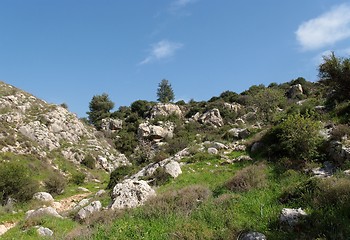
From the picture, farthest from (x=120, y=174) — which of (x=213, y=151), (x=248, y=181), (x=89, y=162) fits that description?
(x=248, y=181)

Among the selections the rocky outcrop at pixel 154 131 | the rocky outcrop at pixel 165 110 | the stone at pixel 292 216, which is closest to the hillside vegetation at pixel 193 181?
the stone at pixel 292 216

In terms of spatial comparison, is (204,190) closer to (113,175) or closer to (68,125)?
(113,175)

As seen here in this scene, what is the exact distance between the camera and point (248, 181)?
13297 mm

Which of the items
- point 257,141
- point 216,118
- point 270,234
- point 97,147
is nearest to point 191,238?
point 270,234

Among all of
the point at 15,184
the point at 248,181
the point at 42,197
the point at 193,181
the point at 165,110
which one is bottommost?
the point at 248,181

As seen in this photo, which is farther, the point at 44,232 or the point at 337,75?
the point at 337,75

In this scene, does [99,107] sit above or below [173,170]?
above

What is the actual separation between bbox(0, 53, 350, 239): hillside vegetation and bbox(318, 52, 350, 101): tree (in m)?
0.08

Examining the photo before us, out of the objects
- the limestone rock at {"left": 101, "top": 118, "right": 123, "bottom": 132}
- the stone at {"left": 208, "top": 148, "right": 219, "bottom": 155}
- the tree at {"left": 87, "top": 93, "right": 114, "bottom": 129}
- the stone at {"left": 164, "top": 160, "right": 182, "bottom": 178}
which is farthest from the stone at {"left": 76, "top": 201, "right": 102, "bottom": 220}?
the tree at {"left": 87, "top": 93, "right": 114, "bottom": 129}

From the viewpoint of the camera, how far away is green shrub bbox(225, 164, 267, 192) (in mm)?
12969

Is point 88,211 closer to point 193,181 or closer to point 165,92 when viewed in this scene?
point 193,181

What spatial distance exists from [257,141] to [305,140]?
6.25 metres

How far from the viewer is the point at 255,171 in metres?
14.1

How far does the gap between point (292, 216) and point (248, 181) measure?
471 cm
